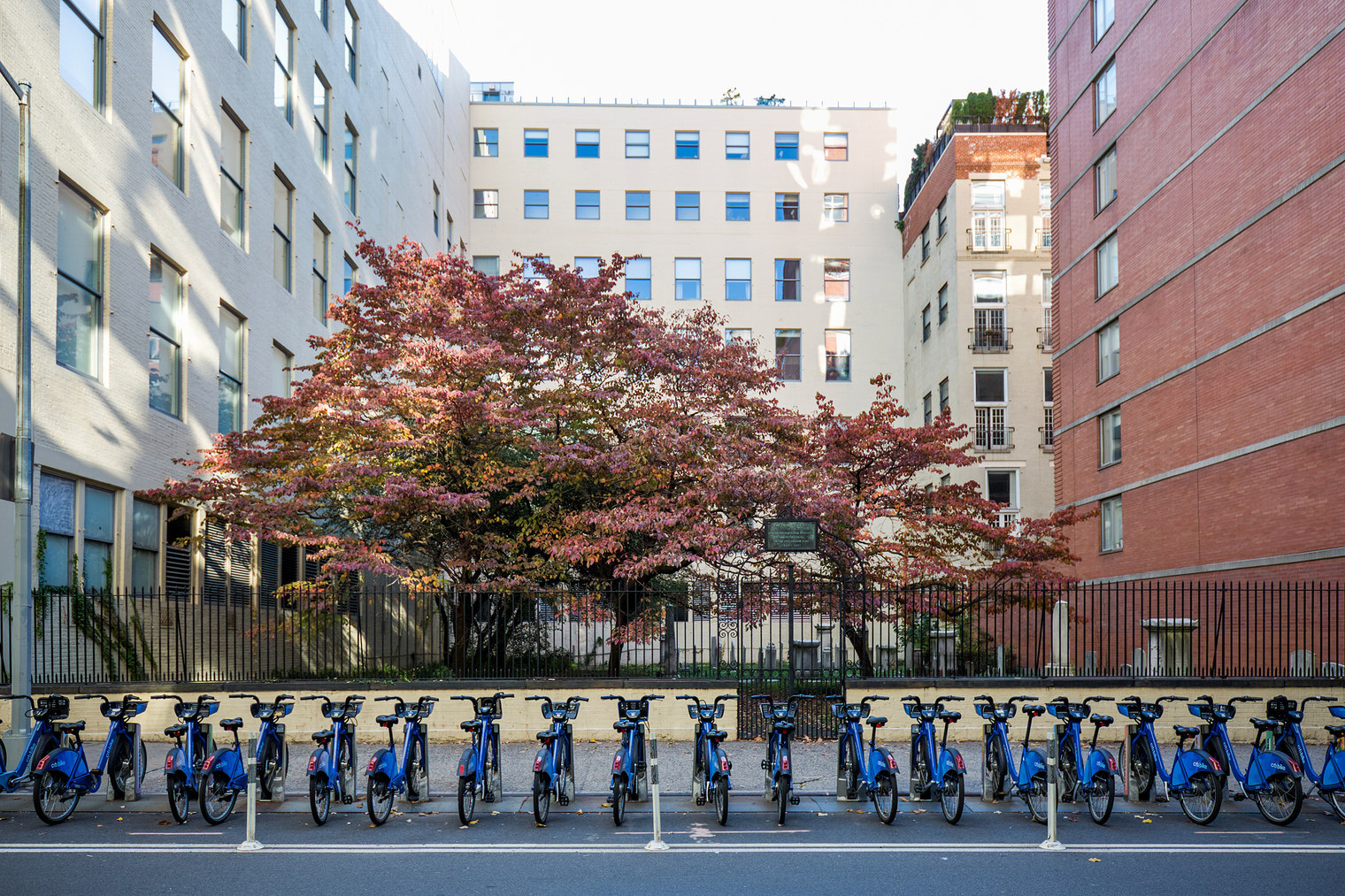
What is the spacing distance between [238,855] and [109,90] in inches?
487

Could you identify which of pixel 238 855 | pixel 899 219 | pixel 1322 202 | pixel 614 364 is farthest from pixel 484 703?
pixel 899 219

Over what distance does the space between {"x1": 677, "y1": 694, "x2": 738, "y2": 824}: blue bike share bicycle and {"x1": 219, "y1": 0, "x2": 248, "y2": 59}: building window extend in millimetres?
16338

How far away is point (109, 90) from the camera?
1695 centimetres

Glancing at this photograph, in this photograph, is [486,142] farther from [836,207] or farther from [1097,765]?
[1097,765]

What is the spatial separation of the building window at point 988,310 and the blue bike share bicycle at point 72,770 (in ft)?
110

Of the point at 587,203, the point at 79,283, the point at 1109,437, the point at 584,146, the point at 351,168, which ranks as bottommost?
the point at 1109,437

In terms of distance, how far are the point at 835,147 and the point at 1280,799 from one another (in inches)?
1544

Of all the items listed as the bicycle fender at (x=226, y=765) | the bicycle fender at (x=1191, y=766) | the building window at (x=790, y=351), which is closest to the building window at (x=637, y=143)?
the building window at (x=790, y=351)

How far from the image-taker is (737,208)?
4669 cm

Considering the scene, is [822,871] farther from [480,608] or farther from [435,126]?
[435,126]

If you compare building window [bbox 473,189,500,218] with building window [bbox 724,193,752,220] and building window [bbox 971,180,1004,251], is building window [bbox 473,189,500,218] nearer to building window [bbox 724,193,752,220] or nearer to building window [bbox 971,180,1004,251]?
building window [bbox 724,193,752,220]

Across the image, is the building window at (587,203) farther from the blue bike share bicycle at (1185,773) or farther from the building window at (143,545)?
the blue bike share bicycle at (1185,773)

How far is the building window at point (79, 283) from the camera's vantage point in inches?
624

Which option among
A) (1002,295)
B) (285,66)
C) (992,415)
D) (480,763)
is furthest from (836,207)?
(480,763)
